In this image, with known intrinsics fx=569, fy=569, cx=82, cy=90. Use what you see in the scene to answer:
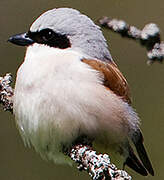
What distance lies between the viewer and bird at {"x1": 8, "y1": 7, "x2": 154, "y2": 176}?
3.27 metres

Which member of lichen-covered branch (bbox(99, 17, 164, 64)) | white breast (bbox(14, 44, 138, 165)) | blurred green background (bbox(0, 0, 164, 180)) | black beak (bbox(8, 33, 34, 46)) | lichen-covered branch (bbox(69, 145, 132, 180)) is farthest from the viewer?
blurred green background (bbox(0, 0, 164, 180))

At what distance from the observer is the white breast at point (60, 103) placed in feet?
10.7

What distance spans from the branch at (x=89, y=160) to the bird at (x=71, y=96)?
3.1 inches

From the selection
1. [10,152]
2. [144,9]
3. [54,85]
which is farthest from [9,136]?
[54,85]

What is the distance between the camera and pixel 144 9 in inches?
212

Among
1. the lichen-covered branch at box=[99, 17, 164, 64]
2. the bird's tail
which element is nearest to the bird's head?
the bird's tail

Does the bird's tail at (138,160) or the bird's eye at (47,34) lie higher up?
the bird's eye at (47,34)

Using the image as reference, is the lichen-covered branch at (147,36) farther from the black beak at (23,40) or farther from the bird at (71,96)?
the black beak at (23,40)

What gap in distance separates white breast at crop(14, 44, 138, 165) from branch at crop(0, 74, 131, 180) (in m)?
0.08

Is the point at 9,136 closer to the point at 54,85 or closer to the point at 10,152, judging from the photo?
the point at 10,152

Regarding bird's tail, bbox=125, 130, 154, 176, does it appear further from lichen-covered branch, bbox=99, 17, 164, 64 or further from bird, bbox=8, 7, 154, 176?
lichen-covered branch, bbox=99, 17, 164, 64

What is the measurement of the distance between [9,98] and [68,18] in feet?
2.04

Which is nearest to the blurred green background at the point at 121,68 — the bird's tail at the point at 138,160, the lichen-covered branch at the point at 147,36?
the bird's tail at the point at 138,160

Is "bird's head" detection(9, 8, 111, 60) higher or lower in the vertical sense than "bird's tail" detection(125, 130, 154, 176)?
higher
